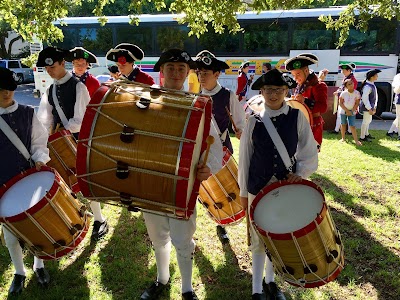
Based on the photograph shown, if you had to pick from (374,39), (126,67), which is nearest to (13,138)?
(126,67)

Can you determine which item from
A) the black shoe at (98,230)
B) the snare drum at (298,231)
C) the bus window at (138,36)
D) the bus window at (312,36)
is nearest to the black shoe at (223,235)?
the black shoe at (98,230)

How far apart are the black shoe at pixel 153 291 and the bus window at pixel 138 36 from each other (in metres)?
10.8

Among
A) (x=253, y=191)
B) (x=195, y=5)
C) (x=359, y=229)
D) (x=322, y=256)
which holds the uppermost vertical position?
(x=195, y=5)

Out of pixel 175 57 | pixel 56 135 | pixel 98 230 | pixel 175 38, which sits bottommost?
pixel 98 230

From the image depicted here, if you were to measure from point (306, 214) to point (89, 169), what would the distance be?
1534mm

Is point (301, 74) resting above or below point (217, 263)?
above

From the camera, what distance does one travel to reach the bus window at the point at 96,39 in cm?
1314

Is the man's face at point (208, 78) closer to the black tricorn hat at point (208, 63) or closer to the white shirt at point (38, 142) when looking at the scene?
the black tricorn hat at point (208, 63)

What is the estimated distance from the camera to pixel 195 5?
184 inches

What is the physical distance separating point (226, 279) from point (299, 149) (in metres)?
1.53

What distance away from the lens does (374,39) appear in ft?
38.5

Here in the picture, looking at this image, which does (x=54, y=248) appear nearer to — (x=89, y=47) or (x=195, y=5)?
(x=195, y=5)

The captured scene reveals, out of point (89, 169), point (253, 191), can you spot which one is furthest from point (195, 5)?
point (89, 169)

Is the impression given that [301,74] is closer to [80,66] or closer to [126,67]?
[126,67]
